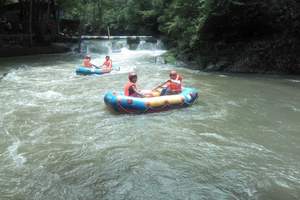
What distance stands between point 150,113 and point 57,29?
21.8 metres

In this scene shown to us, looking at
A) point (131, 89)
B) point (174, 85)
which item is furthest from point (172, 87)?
point (131, 89)

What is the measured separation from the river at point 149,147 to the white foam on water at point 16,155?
2 cm

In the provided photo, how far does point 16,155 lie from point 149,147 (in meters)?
2.23

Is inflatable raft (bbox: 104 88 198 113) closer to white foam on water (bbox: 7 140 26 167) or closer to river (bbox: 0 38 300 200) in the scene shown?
river (bbox: 0 38 300 200)

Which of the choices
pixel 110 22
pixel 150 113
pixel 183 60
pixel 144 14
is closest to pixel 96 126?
pixel 150 113

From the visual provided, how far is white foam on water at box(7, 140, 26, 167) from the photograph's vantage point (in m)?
6.64

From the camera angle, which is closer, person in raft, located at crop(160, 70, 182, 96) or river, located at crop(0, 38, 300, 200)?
river, located at crop(0, 38, 300, 200)

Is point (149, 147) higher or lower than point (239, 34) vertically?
lower

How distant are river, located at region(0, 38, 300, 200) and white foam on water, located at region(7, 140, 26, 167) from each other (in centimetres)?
2

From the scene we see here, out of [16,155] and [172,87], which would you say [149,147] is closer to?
[16,155]

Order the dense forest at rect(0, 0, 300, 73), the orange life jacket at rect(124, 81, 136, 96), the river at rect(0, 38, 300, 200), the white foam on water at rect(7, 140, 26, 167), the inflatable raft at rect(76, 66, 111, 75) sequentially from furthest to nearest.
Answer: the dense forest at rect(0, 0, 300, 73) < the inflatable raft at rect(76, 66, 111, 75) < the orange life jacket at rect(124, 81, 136, 96) < the white foam on water at rect(7, 140, 26, 167) < the river at rect(0, 38, 300, 200)

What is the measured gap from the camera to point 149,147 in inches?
293

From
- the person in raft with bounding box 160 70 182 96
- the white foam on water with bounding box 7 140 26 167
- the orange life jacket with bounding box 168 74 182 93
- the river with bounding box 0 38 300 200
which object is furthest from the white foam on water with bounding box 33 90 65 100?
the white foam on water with bounding box 7 140 26 167

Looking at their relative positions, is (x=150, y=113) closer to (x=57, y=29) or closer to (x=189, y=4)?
(x=189, y=4)
